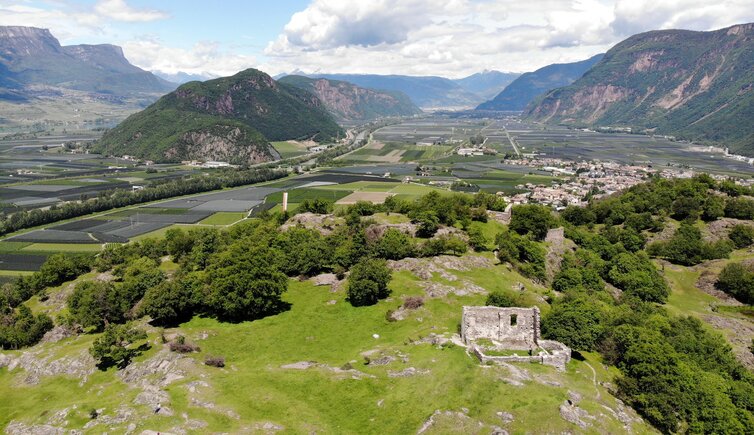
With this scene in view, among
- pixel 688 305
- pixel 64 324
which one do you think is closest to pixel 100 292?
pixel 64 324

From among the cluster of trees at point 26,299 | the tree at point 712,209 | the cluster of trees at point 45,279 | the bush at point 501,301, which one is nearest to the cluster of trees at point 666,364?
the bush at point 501,301

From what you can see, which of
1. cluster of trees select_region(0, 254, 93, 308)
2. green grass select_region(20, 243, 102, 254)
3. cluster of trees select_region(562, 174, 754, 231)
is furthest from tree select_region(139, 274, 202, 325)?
cluster of trees select_region(562, 174, 754, 231)

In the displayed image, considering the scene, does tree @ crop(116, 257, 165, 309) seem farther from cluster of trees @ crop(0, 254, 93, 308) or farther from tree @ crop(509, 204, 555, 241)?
tree @ crop(509, 204, 555, 241)

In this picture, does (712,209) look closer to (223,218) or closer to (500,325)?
(500,325)

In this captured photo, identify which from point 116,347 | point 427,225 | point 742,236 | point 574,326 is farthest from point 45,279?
point 742,236

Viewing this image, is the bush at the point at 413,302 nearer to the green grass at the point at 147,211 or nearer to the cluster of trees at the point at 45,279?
the cluster of trees at the point at 45,279

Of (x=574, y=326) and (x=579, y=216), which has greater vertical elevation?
(x=574, y=326)
